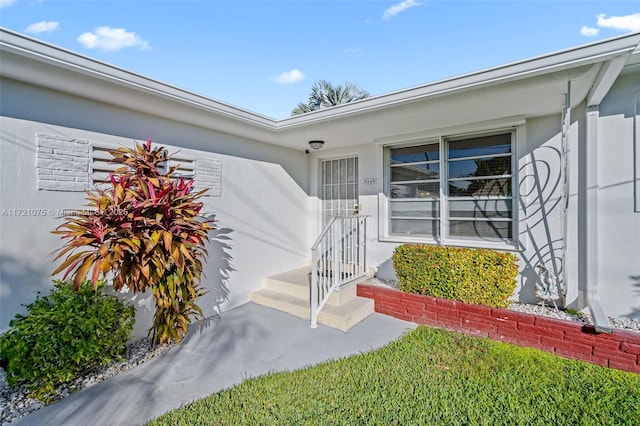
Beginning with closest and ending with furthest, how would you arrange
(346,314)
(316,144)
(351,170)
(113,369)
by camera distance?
(113,369) < (346,314) < (316,144) < (351,170)

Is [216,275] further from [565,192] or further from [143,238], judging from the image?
[565,192]

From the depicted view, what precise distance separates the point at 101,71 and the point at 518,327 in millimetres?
5401

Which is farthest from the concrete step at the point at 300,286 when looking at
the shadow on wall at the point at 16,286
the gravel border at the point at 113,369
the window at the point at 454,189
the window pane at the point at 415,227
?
the shadow on wall at the point at 16,286

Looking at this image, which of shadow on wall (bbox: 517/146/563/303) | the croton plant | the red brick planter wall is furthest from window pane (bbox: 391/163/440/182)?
the croton plant

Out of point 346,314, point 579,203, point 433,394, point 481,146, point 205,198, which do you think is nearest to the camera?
point 433,394

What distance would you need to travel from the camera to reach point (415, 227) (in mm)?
5355

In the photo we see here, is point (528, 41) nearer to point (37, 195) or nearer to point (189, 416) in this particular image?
point (189, 416)

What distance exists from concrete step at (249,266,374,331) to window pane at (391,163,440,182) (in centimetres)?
205

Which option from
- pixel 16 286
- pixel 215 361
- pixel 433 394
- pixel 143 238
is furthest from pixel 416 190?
pixel 16 286

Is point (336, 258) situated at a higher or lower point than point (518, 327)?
higher

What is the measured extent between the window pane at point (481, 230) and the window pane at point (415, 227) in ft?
0.94

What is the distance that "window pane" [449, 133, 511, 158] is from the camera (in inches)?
177

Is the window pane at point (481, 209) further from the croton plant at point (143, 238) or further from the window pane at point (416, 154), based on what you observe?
the croton plant at point (143, 238)

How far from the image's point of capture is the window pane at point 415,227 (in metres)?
5.15
